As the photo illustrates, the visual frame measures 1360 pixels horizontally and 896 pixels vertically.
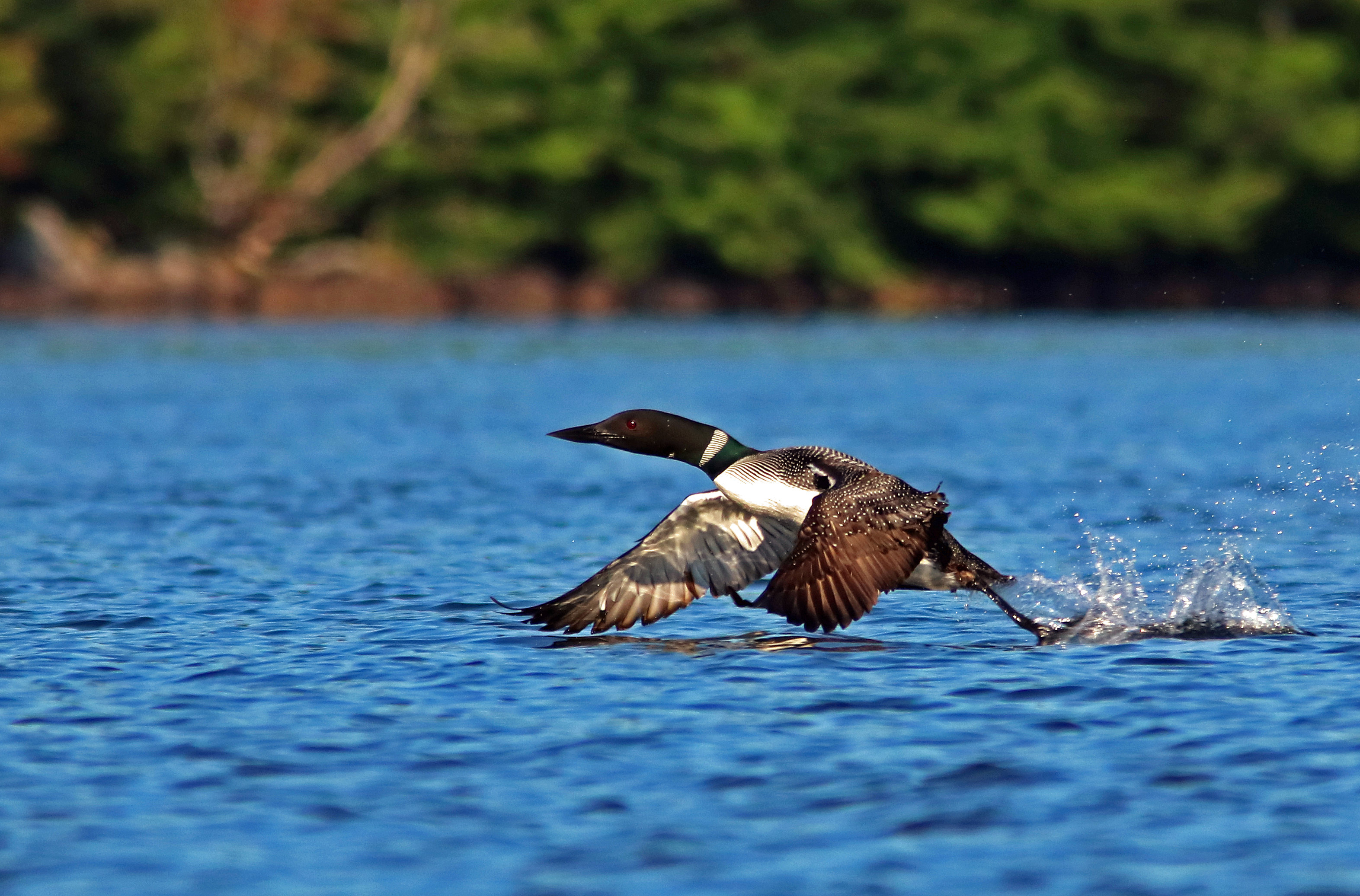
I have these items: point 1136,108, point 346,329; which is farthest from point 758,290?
point 346,329

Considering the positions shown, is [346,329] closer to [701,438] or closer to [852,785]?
[701,438]

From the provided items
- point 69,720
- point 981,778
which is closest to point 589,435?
point 69,720

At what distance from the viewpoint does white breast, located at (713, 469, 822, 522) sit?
396 inches

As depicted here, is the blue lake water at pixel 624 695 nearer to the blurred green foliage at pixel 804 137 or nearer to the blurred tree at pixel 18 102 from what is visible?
the blurred tree at pixel 18 102

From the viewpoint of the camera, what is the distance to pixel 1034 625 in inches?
403

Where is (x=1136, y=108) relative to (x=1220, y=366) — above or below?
above

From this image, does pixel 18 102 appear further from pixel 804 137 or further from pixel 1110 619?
pixel 1110 619

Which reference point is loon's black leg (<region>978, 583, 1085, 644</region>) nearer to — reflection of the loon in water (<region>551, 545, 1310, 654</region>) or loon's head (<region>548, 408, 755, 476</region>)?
reflection of the loon in water (<region>551, 545, 1310, 654</region>)

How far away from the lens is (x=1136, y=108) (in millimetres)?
61188

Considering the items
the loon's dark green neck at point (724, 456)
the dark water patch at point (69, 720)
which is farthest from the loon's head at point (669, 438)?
the dark water patch at point (69, 720)

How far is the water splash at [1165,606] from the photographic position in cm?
1021

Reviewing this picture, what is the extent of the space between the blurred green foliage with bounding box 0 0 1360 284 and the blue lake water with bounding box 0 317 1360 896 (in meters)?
36.4

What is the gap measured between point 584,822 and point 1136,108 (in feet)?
187

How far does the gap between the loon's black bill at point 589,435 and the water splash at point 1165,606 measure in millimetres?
2254
